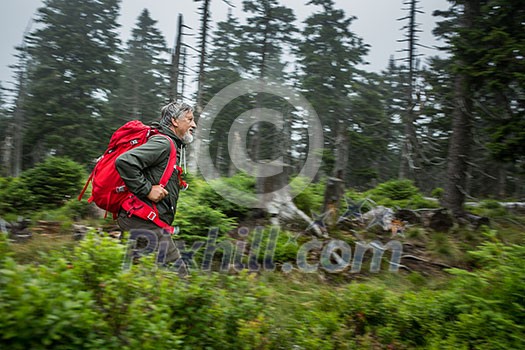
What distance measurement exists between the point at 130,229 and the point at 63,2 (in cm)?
3120

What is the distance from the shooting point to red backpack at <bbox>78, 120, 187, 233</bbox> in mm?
3369

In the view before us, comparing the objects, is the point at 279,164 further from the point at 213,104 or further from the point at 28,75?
the point at 28,75

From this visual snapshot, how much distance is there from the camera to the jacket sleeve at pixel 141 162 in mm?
3221

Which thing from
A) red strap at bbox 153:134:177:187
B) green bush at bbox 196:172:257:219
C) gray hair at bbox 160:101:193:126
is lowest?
green bush at bbox 196:172:257:219

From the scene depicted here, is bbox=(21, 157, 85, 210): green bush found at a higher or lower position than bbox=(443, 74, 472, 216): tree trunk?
lower

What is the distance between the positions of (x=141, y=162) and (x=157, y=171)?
9.8 inches

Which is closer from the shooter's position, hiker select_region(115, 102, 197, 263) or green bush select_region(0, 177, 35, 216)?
hiker select_region(115, 102, 197, 263)

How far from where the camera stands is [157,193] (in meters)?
3.42

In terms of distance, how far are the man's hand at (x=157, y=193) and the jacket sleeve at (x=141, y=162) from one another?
0.04 meters

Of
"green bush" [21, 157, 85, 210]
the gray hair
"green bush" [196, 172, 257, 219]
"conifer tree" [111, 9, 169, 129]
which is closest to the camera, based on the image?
the gray hair

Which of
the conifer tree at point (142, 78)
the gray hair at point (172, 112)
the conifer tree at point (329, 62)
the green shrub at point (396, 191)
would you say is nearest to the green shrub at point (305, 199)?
the green shrub at point (396, 191)

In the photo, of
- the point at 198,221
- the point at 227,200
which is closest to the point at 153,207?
the point at 198,221

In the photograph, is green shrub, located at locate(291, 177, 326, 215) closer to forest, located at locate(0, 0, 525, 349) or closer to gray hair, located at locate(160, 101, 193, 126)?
forest, located at locate(0, 0, 525, 349)

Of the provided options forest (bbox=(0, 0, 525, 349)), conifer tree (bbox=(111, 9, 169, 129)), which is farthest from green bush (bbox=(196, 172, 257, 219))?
conifer tree (bbox=(111, 9, 169, 129))
